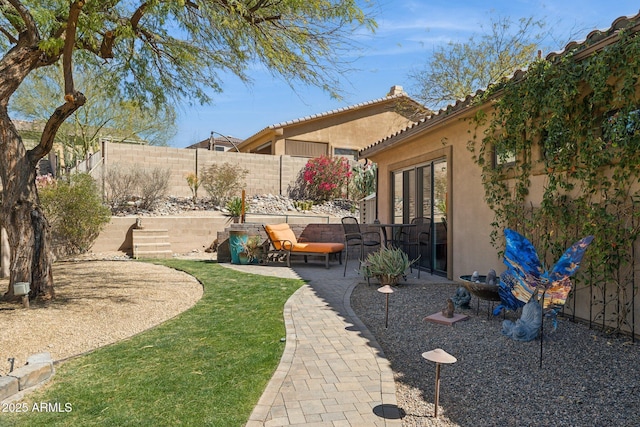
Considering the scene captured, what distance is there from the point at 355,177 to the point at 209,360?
16069 millimetres

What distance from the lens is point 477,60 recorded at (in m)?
19.4

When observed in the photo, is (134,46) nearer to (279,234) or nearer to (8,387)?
(279,234)

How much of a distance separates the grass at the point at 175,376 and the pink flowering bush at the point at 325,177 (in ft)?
43.5

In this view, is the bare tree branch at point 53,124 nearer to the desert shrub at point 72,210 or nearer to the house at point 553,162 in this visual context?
the desert shrub at point 72,210

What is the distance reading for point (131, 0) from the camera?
253 inches

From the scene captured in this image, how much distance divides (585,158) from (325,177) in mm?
14337

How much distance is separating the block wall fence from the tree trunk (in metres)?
9.35

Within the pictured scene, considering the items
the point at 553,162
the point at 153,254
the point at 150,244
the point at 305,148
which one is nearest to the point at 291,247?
the point at 153,254

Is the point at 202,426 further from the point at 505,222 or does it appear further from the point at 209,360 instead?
the point at 505,222

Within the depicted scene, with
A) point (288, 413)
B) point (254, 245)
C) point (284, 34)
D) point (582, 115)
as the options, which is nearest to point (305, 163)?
point (254, 245)

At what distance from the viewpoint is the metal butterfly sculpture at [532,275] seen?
3.92m

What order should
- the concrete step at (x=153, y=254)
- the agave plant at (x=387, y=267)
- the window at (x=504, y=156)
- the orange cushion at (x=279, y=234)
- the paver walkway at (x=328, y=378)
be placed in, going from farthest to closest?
1. the concrete step at (x=153, y=254)
2. the orange cushion at (x=279, y=234)
3. the agave plant at (x=387, y=267)
4. the window at (x=504, y=156)
5. the paver walkway at (x=328, y=378)

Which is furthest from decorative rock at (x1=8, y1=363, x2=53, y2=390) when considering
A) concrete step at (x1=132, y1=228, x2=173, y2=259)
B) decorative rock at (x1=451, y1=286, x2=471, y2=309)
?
concrete step at (x1=132, y1=228, x2=173, y2=259)

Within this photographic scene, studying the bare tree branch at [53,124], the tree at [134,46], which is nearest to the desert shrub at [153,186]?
the tree at [134,46]
